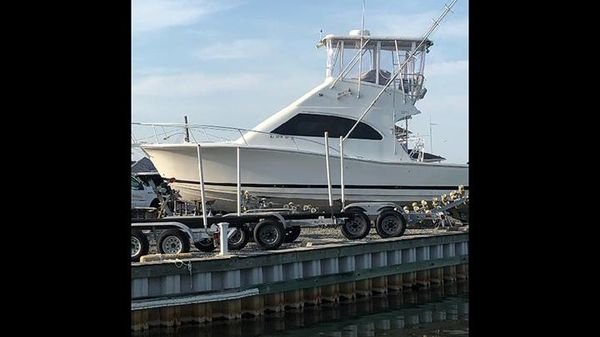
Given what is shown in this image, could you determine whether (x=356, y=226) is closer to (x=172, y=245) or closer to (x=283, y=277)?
(x=283, y=277)

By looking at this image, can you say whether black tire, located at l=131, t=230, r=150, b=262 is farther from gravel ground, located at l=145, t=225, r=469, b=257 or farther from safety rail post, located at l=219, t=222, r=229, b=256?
safety rail post, located at l=219, t=222, r=229, b=256

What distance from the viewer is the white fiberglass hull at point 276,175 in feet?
58.7

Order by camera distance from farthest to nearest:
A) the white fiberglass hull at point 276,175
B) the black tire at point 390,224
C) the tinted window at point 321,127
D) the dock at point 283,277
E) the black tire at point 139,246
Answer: the tinted window at point 321,127
the white fiberglass hull at point 276,175
the black tire at point 390,224
the black tire at point 139,246
the dock at point 283,277

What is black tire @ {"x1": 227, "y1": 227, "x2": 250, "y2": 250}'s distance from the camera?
1227 centimetres

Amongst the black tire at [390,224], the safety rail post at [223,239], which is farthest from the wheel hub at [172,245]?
the black tire at [390,224]

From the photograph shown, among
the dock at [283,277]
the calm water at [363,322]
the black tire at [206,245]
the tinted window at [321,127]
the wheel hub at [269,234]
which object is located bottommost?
the calm water at [363,322]

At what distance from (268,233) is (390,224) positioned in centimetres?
321

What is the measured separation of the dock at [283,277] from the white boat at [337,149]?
13.7 ft

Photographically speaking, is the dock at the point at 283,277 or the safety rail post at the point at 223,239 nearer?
the dock at the point at 283,277

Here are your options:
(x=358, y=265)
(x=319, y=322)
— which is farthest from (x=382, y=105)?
(x=319, y=322)

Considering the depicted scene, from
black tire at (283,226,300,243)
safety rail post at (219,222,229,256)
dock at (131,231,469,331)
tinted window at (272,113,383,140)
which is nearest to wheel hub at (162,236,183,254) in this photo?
safety rail post at (219,222,229,256)

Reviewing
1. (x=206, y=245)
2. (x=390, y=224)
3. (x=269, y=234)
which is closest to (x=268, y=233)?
(x=269, y=234)

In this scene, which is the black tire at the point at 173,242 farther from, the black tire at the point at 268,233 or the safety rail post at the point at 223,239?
the black tire at the point at 268,233
